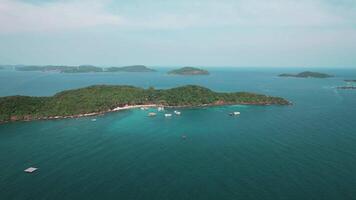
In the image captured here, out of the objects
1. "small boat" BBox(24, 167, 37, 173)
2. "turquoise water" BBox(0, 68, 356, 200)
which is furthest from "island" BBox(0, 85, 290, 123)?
"small boat" BBox(24, 167, 37, 173)

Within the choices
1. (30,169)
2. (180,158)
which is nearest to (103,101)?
(30,169)

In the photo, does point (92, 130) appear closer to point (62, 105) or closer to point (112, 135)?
point (112, 135)

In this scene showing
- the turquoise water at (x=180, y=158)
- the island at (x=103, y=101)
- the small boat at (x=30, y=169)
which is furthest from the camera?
the island at (x=103, y=101)

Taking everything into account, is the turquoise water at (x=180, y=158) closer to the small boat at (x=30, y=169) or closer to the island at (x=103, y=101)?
the small boat at (x=30, y=169)

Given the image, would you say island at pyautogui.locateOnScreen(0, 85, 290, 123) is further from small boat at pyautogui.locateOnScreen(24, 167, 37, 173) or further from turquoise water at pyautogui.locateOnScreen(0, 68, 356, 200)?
small boat at pyautogui.locateOnScreen(24, 167, 37, 173)

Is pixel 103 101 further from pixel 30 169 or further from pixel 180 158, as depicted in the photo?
pixel 180 158

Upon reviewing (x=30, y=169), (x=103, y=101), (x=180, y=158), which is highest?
(x=103, y=101)

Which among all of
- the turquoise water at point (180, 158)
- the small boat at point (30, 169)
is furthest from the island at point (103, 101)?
the small boat at point (30, 169)
